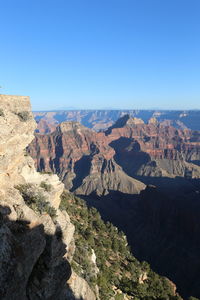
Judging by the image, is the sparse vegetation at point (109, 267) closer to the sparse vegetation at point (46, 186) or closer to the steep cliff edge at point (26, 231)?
the steep cliff edge at point (26, 231)

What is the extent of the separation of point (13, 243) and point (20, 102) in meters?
21.3

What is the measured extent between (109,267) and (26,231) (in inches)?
1296

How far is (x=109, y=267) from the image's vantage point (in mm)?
49781

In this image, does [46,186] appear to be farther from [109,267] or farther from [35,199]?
[109,267]

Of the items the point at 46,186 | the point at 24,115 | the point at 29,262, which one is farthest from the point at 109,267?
the point at 24,115

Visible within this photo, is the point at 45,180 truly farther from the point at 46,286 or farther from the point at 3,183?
the point at 46,286

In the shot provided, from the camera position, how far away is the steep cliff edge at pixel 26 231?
19.5 m

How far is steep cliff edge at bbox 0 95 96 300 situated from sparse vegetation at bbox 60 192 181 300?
6.47 metres

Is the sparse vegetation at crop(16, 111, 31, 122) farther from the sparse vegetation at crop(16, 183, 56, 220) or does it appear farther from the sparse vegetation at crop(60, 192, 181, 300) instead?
the sparse vegetation at crop(60, 192, 181, 300)

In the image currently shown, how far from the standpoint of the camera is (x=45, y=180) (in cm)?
3881

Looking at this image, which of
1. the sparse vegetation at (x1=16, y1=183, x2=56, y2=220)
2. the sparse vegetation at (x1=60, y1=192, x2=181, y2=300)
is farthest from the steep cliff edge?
the sparse vegetation at (x1=60, y1=192, x2=181, y2=300)

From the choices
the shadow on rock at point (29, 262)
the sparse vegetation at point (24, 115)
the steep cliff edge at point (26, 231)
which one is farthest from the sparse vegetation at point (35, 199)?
the sparse vegetation at point (24, 115)

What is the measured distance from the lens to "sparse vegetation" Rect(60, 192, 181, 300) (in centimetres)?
3891

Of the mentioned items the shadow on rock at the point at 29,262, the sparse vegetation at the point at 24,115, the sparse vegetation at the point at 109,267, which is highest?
the sparse vegetation at the point at 24,115
